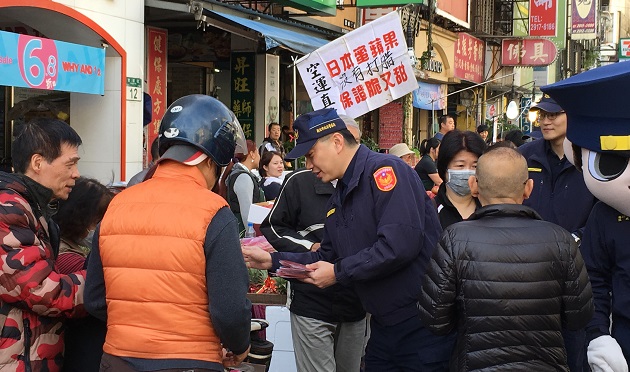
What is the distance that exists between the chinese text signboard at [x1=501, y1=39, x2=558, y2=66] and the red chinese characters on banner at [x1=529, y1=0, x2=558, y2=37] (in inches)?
48.8

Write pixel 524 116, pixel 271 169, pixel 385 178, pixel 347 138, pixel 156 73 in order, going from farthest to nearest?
pixel 524 116
pixel 156 73
pixel 271 169
pixel 347 138
pixel 385 178

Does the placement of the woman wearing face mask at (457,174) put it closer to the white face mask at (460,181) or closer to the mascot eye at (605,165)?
the white face mask at (460,181)

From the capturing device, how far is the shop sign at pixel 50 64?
34.9 feet

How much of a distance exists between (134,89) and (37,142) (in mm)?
9798

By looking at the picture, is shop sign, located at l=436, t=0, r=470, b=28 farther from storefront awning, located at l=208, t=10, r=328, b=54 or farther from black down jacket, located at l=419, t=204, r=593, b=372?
black down jacket, located at l=419, t=204, r=593, b=372

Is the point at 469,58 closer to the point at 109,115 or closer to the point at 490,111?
the point at 490,111

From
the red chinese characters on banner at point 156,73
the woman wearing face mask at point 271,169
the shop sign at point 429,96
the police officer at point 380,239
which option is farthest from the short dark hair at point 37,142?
the shop sign at point 429,96

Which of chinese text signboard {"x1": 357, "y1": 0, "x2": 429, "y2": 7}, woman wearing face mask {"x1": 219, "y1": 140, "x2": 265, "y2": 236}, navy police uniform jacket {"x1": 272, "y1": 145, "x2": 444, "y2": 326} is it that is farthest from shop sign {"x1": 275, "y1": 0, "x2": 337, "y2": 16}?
navy police uniform jacket {"x1": 272, "y1": 145, "x2": 444, "y2": 326}

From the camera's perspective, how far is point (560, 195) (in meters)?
6.27

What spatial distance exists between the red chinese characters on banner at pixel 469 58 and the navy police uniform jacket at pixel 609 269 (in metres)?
26.8

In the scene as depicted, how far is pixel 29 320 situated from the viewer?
4.08 metres

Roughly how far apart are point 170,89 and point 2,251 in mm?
15659

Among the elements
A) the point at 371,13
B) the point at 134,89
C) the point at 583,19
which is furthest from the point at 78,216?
the point at 583,19

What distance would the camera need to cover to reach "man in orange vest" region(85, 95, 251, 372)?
3598 millimetres
